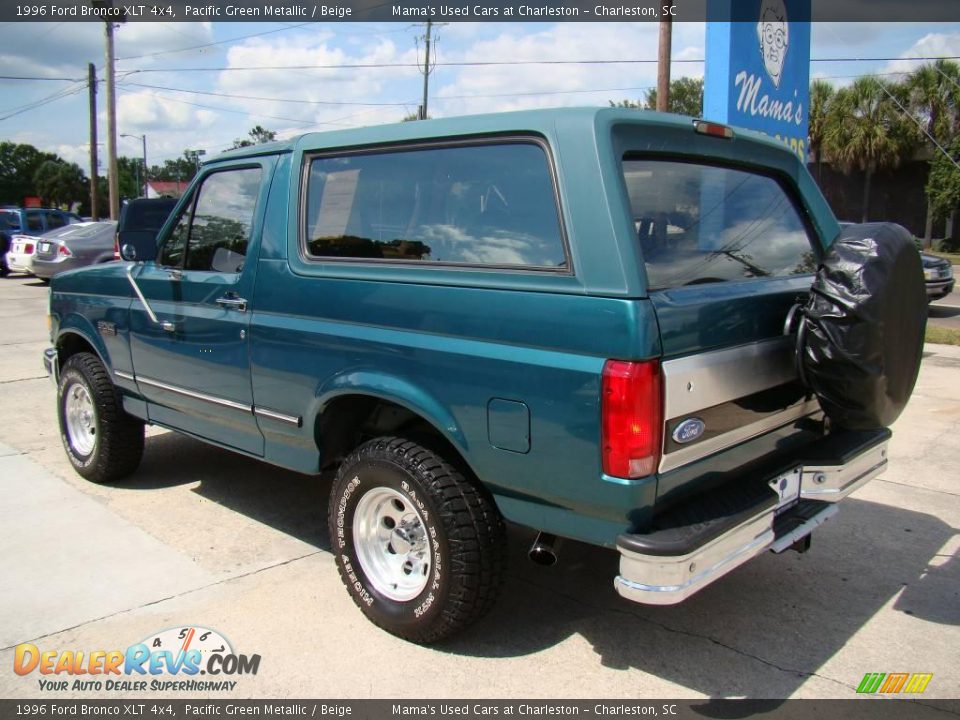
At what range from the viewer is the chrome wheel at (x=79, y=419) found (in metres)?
5.18

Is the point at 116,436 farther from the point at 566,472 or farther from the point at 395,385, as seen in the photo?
the point at 566,472

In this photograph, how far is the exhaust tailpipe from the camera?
9.64 ft

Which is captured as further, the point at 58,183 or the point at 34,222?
the point at 58,183

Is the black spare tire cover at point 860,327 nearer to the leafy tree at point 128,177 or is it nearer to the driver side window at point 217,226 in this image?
the driver side window at point 217,226

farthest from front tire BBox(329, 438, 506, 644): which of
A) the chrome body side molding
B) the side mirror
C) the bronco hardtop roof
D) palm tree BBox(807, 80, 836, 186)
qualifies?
palm tree BBox(807, 80, 836, 186)

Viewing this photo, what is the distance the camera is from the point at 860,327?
2.81 m

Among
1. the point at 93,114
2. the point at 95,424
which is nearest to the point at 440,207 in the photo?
the point at 95,424

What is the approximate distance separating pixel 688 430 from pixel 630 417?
0.98 feet

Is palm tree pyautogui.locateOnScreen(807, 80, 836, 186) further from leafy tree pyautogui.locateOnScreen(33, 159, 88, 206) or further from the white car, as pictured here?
leafy tree pyautogui.locateOnScreen(33, 159, 88, 206)

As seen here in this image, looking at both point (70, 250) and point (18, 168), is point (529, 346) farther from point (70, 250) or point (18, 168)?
point (18, 168)

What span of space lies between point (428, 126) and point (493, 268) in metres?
0.73

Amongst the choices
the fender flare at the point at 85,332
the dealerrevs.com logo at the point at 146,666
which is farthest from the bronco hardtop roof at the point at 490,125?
the dealerrevs.com logo at the point at 146,666

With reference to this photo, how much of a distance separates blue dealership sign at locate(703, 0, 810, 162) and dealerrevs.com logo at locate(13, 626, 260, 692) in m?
6.02

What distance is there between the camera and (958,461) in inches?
221
